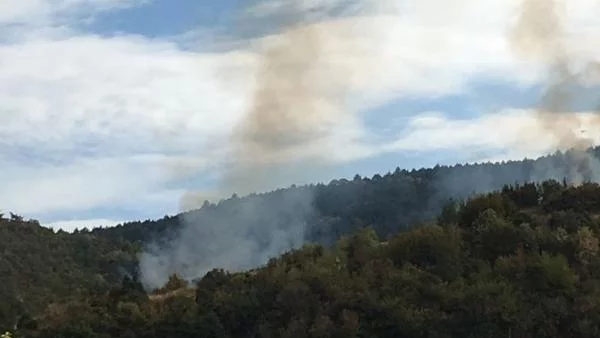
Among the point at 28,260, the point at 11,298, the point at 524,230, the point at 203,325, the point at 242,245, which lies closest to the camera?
the point at 203,325

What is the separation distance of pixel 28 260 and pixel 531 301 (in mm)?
70075

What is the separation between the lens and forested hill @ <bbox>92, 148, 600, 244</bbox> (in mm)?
130750

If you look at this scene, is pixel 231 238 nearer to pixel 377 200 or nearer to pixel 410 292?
pixel 377 200

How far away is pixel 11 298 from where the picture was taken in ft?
277

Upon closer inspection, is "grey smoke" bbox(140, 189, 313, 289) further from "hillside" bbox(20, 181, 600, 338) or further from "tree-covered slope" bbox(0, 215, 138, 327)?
"hillside" bbox(20, 181, 600, 338)

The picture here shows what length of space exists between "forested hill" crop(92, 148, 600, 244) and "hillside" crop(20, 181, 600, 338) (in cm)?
5794

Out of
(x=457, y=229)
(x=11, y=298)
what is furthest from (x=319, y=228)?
(x=457, y=229)

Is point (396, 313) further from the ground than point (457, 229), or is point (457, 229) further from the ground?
point (457, 229)

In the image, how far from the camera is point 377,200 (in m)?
146

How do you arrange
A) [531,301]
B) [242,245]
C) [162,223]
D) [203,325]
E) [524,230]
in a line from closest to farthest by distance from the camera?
[531,301]
[203,325]
[524,230]
[242,245]
[162,223]

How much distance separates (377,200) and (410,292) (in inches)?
3598

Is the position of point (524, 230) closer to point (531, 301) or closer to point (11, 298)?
point (531, 301)

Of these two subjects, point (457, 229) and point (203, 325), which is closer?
point (203, 325)

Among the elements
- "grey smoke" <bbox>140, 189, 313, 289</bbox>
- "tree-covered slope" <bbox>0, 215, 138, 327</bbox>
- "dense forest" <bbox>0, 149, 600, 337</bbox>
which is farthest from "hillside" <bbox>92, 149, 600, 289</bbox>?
"dense forest" <bbox>0, 149, 600, 337</bbox>
